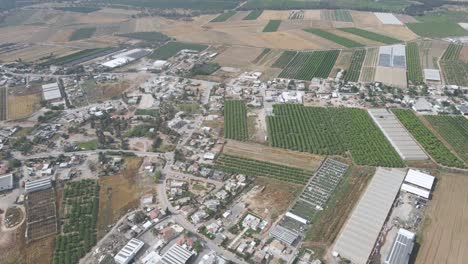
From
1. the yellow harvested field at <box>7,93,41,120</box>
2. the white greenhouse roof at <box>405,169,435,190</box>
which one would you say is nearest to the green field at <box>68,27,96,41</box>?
the yellow harvested field at <box>7,93,41,120</box>

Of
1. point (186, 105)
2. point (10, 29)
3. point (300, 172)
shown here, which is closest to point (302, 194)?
point (300, 172)

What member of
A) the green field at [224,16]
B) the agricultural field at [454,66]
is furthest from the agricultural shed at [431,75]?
the green field at [224,16]

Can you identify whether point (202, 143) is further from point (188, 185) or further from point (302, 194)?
point (302, 194)

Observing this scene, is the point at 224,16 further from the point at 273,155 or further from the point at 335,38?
the point at 273,155

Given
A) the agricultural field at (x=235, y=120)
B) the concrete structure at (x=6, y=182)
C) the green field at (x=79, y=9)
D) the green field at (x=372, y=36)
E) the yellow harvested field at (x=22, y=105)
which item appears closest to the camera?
the concrete structure at (x=6, y=182)

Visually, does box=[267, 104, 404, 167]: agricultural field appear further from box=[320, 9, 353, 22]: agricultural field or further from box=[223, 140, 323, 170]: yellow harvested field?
box=[320, 9, 353, 22]: agricultural field

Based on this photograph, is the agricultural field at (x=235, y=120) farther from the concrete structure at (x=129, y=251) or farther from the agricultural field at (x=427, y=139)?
the agricultural field at (x=427, y=139)

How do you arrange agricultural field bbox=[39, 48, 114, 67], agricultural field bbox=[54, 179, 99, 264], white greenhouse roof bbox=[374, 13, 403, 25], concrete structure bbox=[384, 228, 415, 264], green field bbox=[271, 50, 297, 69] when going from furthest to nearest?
white greenhouse roof bbox=[374, 13, 403, 25]
agricultural field bbox=[39, 48, 114, 67]
green field bbox=[271, 50, 297, 69]
agricultural field bbox=[54, 179, 99, 264]
concrete structure bbox=[384, 228, 415, 264]
